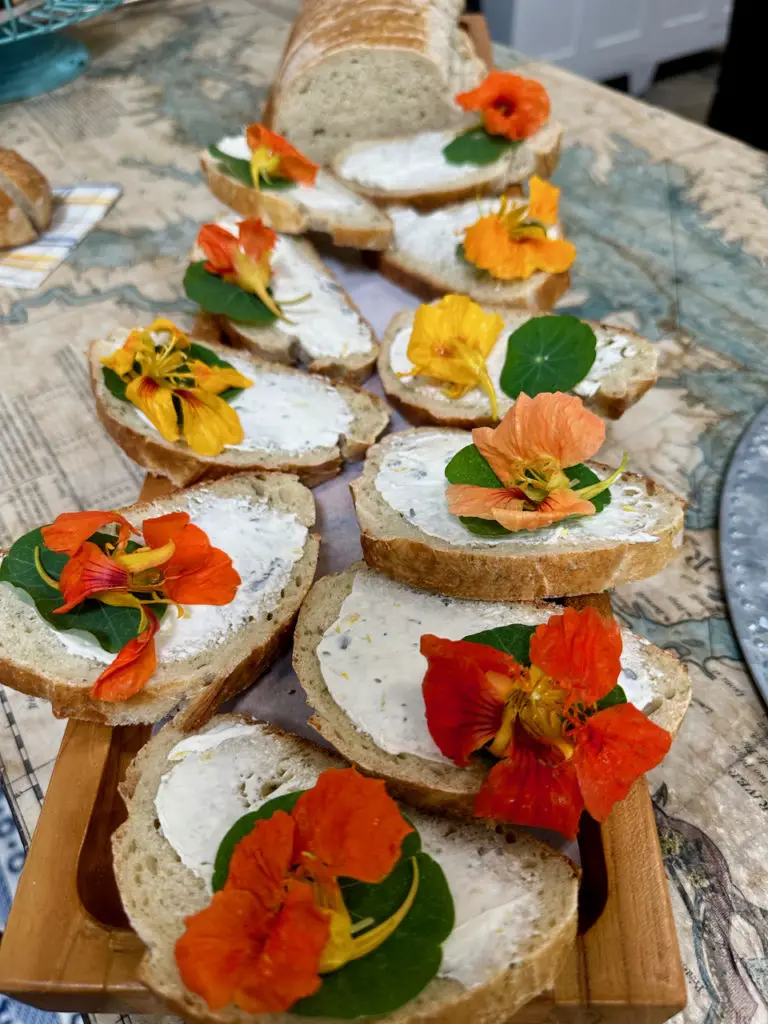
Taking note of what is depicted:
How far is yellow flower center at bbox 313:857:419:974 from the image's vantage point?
109 centimetres

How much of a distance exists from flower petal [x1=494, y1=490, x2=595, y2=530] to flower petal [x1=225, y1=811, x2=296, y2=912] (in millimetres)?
729

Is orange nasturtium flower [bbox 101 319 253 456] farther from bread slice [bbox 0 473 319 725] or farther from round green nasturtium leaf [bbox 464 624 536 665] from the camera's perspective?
round green nasturtium leaf [bbox 464 624 536 665]

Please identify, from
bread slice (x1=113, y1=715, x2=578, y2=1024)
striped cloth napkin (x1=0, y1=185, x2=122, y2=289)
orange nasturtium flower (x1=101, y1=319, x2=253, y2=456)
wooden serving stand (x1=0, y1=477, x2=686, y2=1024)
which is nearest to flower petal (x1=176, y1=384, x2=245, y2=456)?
orange nasturtium flower (x1=101, y1=319, x2=253, y2=456)

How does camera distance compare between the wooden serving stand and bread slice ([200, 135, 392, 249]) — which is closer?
the wooden serving stand

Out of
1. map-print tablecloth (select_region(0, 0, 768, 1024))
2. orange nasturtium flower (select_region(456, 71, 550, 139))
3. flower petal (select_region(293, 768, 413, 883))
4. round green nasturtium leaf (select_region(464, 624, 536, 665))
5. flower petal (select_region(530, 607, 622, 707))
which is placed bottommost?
map-print tablecloth (select_region(0, 0, 768, 1024))

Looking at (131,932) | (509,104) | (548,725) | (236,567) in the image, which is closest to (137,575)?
(236,567)

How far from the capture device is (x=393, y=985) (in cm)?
110

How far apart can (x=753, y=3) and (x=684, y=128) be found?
5.32 feet

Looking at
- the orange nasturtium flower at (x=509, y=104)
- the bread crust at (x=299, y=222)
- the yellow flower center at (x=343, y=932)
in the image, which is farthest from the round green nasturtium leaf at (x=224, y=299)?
the yellow flower center at (x=343, y=932)

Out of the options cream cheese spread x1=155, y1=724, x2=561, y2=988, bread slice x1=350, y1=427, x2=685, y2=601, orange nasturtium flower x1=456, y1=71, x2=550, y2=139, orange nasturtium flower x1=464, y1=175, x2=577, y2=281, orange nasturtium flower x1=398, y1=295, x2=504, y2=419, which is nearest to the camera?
cream cheese spread x1=155, y1=724, x2=561, y2=988

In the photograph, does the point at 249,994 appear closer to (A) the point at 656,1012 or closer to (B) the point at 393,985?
(B) the point at 393,985

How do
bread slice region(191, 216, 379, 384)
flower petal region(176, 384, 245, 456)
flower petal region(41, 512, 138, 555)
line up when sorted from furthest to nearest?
bread slice region(191, 216, 379, 384)
flower petal region(176, 384, 245, 456)
flower petal region(41, 512, 138, 555)

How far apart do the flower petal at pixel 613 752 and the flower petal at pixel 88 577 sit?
0.90 m

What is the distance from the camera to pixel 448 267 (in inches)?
108
